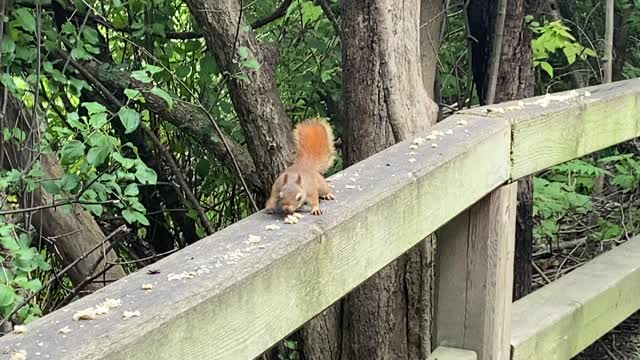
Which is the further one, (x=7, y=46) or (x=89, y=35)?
(x=89, y=35)

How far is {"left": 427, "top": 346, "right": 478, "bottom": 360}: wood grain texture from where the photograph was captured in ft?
6.49

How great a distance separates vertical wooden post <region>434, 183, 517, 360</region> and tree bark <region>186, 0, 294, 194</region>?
1.45 meters

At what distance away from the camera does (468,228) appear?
81.3 inches

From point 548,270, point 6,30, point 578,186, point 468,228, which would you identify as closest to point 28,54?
point 6,30

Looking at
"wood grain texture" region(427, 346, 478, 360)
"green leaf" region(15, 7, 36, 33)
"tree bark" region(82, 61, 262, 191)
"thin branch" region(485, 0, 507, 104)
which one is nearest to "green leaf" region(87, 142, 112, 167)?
"green leaf" region(15, 7, 36, 33)

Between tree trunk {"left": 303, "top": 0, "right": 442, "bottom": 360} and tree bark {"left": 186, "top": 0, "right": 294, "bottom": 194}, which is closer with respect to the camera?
tree trunk {"left": 303, "top": 0, "right": 442, "bottom": 360}

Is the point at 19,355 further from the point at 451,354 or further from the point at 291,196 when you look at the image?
the point at 451,354

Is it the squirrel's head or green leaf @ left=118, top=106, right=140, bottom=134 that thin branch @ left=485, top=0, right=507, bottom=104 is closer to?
green leaf @ left=118, top=106, right=140, bottom=134

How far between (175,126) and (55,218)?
75 cm

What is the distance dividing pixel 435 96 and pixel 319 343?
1480mm

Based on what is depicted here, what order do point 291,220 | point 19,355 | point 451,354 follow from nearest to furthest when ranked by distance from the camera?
point 19,355
point 291,220
point 451,354

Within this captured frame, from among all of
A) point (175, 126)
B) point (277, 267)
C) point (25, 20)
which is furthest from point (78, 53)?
point (277, 267)

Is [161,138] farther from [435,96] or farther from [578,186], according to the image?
[578,186]

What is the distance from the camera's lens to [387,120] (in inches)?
121
